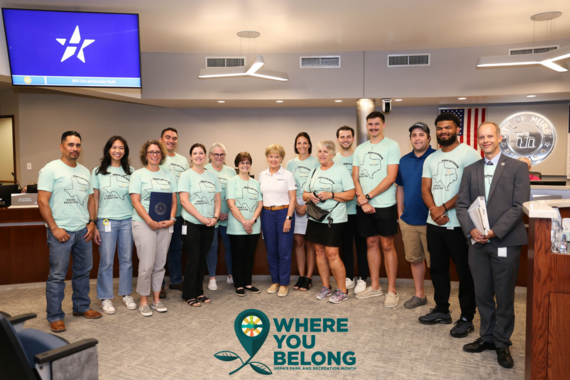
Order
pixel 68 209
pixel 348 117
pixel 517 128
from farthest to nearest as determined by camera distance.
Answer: pixel 348 117, pixel 517 128, pixel 68 209

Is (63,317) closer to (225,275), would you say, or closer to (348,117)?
(225,275)

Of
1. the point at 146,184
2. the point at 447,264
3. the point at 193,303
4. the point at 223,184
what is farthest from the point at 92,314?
the point at 447,264

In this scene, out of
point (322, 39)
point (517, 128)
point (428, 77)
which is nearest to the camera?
point (322, 39)

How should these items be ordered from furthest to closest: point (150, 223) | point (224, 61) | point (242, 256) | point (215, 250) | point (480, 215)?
point (224, 61)
point (215, 250)
point (242, 256)
point (150, 223)
point (480, 215)

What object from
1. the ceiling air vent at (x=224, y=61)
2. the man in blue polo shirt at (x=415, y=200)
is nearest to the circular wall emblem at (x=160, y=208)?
the man in blue polo shirt at (x=415, y=200)

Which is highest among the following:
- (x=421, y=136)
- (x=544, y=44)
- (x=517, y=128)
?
(x=544, y=44)

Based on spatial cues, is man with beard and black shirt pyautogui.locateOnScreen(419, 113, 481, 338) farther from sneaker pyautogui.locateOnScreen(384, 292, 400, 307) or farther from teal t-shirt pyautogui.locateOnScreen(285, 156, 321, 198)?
teal t-shirt pyautogui.locateOnScreen(285, 156, 321, 198)

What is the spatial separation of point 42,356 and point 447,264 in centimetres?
305

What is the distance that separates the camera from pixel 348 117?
320 inches

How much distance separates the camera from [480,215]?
2717mm

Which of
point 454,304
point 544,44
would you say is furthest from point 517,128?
point 454,304

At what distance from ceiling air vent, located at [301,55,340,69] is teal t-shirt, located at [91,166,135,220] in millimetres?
4223

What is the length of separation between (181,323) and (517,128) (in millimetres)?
7134

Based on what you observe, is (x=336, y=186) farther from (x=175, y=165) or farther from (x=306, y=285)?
(x=175, y=165)
